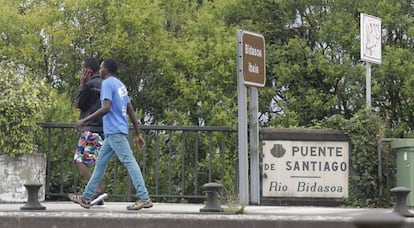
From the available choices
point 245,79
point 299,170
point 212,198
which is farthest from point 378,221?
point 299,170

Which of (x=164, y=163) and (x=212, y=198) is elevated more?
(x=164, y=163)

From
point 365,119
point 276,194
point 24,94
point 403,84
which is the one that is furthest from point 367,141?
point 403,84

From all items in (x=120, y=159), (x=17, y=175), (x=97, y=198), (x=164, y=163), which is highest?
(x=120, y=159)

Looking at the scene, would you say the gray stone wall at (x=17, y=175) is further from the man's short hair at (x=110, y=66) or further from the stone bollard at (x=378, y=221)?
the stone bollard at (x=378, y=221)

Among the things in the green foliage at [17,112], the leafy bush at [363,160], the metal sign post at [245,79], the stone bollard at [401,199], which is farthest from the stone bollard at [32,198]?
the leafy bush at [363,160]

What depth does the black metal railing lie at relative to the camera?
10.2 metres

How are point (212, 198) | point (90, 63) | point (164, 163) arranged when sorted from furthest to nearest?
point (164, 163) < point (90, 63) < point (212, 198)

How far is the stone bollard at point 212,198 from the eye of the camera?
24.0ft

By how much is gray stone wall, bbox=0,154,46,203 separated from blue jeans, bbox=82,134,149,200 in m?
1.74

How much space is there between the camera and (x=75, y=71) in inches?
618

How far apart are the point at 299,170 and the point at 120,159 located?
3.09 m

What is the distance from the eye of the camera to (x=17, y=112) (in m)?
9.20

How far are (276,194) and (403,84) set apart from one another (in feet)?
21.5

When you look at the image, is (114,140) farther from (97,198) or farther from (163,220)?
(163,220)
